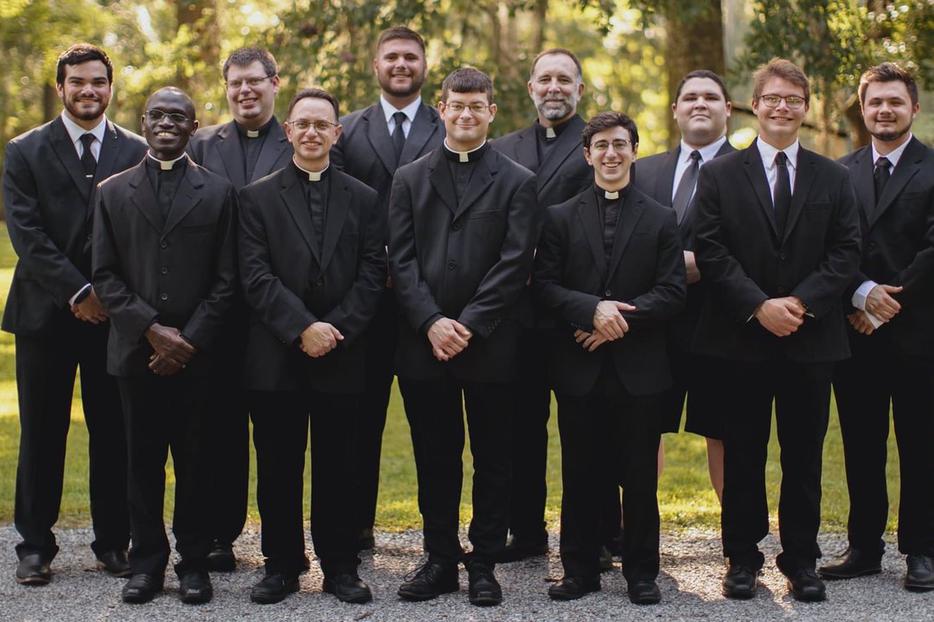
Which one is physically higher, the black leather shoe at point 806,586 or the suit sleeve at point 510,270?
the suit sleeve at point 510,270

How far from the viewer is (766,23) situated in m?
11.5

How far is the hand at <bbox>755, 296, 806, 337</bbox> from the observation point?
5.75 metres

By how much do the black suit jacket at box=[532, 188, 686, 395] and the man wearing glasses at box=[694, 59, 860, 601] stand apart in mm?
224

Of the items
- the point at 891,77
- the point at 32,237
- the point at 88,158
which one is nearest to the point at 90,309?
the point at 32,237

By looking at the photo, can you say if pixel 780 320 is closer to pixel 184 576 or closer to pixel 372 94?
pixel 184 576

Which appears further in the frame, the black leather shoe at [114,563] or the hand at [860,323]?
the black leather shoe at [114,563]

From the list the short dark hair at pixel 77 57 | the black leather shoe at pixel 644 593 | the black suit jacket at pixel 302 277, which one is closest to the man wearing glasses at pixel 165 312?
the black suit jacket at pixel 302 277

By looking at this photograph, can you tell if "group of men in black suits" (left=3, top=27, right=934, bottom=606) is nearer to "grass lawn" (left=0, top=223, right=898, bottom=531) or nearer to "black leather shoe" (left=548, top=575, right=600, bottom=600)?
"black leather shoe" (left=548, top=575, right=600, bottom=600)

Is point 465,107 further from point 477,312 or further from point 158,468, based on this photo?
point 158,468

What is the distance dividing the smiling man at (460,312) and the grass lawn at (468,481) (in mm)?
1631

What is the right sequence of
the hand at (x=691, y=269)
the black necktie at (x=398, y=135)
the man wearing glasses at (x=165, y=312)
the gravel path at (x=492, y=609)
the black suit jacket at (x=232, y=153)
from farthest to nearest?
the black necktie at (x=398, y=135) < the black suit jacket at (x=232, y=153) < the hand at (x=691, y=269) < the man wearing glasses at (x=165, y=312) < the gravel path at (x=492, y=609)

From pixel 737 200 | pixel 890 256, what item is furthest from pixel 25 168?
pixel 890 256

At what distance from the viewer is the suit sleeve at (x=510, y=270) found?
5797 millimetres

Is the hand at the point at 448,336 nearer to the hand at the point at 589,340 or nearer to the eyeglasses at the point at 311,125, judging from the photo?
the hand at the point at 589,340
